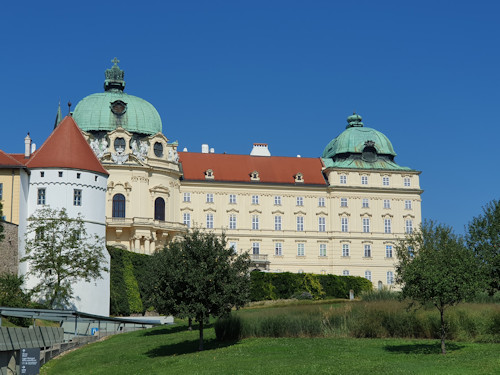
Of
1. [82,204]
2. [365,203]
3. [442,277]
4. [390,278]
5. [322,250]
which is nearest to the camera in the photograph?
[442,277]

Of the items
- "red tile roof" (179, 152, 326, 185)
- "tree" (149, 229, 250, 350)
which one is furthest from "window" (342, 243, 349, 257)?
"tree" (149, 229, 250, 350)

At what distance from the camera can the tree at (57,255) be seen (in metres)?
48.2

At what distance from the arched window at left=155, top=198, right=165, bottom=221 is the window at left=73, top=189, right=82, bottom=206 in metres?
27.7

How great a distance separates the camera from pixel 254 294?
68438 millimetres

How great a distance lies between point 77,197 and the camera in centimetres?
5309

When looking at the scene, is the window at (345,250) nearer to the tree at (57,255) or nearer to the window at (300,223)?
the window at (300,223)

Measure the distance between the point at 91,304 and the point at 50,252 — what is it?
5.78 m

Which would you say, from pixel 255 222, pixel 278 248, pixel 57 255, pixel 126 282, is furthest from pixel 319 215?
pixel 57 255

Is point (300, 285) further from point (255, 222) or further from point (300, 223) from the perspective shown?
point (300, 223)

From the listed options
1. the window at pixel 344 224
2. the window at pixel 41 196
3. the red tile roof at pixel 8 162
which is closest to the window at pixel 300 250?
the window at pixel 344 224

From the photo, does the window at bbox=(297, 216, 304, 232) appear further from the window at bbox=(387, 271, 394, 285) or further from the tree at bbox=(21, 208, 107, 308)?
the tree at bbox=(21, 208, 107, 308)

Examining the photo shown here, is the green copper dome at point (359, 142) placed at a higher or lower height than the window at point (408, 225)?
higher

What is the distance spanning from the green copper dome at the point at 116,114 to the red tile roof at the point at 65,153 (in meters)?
25.4

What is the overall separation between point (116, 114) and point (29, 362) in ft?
177
